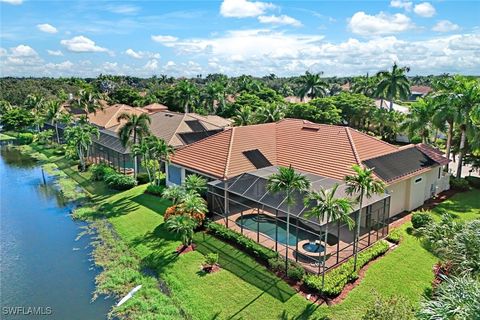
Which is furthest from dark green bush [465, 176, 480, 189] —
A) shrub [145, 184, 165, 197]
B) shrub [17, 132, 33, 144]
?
shrub [17, 132, 33, 144]

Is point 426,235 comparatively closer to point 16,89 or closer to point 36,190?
point 36,190

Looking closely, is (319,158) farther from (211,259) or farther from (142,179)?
(142,179)

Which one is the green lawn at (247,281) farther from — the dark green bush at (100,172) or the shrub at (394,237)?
the dark green bush at (100,172)

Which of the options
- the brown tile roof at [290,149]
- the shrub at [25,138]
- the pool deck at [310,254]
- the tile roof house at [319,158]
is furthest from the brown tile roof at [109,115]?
the pool deck at [310,254]

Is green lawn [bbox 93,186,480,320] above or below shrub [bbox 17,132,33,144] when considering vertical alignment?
below

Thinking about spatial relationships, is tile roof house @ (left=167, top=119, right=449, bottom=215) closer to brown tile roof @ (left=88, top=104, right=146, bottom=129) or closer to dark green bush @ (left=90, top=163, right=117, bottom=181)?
dark green bush @ (left=90, top=163, right=117, bottom=181)

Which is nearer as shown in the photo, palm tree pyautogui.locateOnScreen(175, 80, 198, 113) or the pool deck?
the pool deck

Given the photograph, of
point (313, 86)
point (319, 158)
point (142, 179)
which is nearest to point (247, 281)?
point (319, 158)
